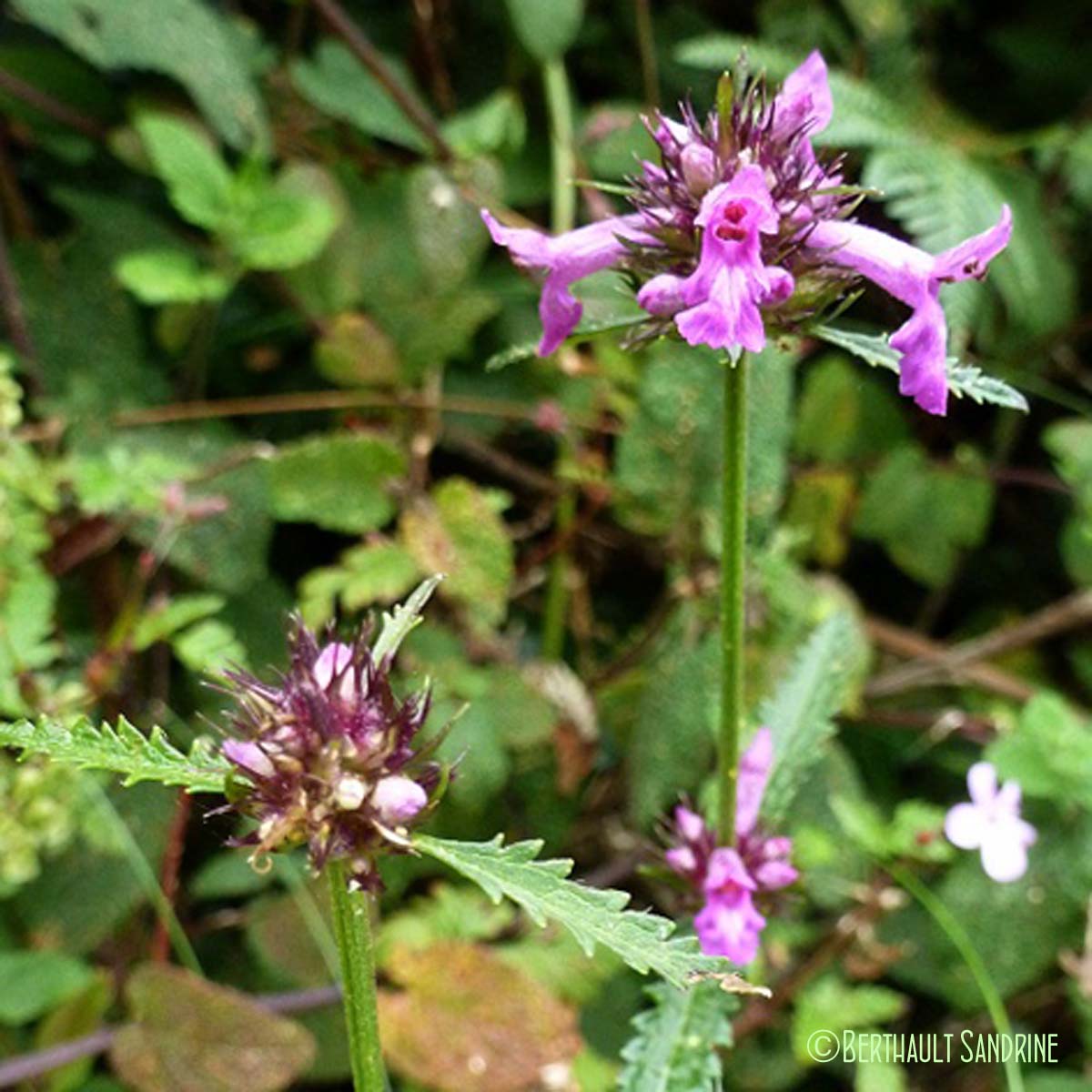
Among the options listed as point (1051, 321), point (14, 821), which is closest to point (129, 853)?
point (14, 821)

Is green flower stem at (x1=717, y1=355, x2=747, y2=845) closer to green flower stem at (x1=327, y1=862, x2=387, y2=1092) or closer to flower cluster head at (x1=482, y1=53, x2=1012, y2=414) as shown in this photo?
flower cluster head at (x1=482, y1=53, x2=1012, y2=414)

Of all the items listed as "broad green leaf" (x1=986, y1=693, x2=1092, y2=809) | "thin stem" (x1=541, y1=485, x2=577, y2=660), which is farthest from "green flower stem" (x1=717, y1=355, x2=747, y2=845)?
"thin stem" (x1=541, y1=485, x2=577, y2=660)

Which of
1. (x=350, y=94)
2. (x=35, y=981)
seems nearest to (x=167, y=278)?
(x=350, y=94)

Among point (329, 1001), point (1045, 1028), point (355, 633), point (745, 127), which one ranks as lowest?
point (1045, 1028)

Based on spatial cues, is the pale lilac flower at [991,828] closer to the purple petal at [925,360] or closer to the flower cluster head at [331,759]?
the purple petal at [925,360]

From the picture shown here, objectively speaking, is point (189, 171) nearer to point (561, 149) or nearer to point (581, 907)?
point (561, 149)

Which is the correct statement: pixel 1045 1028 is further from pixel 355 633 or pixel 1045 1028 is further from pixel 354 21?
pixel 354 21
